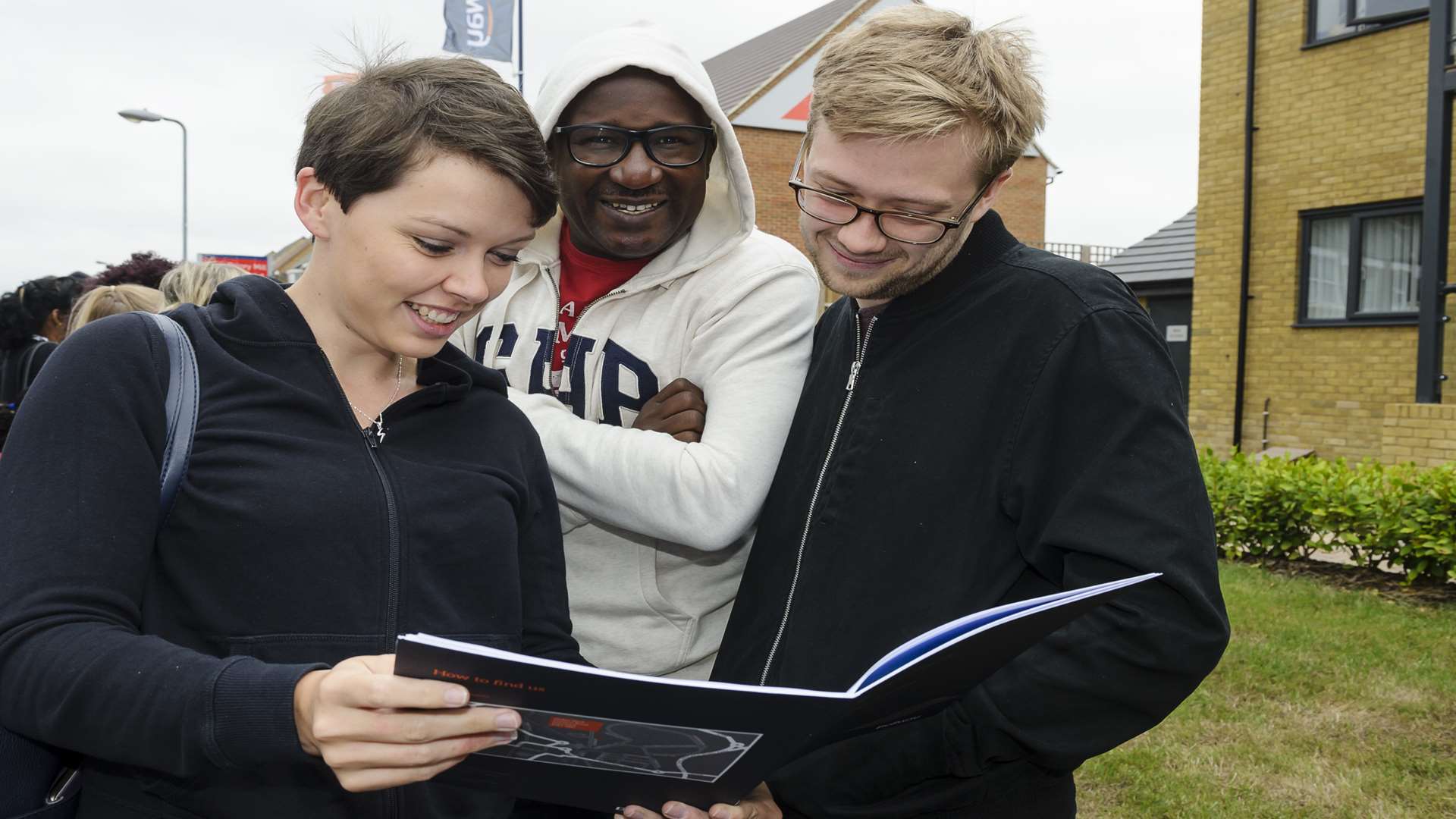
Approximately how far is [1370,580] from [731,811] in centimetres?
791

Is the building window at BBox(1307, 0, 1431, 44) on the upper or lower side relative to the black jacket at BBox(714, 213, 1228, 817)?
upper

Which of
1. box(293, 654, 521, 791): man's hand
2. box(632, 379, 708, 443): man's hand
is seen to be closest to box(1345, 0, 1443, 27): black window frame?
box(632, 379, 708, 443): man's hand

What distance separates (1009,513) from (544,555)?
2.57 ft

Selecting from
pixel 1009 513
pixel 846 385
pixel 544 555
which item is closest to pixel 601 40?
pixel 846 385

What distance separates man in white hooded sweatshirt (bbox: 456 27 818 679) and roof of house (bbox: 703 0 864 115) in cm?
2474

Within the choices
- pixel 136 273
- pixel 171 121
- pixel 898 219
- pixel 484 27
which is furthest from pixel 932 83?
pixel 171 121

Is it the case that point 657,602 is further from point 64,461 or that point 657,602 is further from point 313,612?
point 64,461

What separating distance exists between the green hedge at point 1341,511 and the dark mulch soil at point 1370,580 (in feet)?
0.24

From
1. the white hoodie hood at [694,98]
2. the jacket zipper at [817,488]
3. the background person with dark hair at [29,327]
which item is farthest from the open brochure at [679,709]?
the background person with dark hair at [29,327]

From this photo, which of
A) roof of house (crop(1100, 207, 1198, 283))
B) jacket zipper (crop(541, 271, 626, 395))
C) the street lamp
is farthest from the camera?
the street lamp

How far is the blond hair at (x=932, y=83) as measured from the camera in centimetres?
187

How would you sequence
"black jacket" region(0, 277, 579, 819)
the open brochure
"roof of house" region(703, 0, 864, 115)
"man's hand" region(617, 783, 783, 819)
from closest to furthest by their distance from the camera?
the open brochure
"black jacket" region(0, 277, 579, 819)
"man's hand" region(617, 783, 783, 819)
"roof of house" region(703, 0, 864, 115)

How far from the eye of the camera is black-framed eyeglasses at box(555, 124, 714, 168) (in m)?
2.24

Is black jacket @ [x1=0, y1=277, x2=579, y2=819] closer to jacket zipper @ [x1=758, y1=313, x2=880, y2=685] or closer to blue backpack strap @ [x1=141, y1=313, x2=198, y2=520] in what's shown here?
blue backpack strap @ [x1=141, y1=313, x2=198, y2=520]
